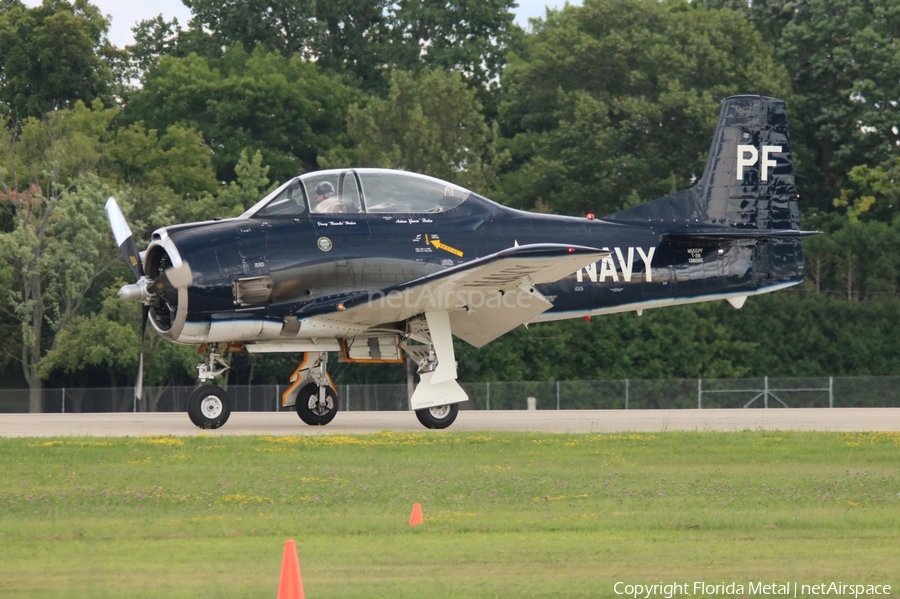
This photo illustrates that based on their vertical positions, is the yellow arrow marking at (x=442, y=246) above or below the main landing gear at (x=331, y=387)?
above

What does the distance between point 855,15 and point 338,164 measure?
74.9 feet

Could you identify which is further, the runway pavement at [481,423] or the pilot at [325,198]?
the runway pavement at [481,423]

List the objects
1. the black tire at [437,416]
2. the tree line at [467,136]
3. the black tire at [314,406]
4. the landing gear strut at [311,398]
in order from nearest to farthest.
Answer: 1. the black tire at [437,416]
2. the landing gear strut at [311,398]
3. the black tire at [314,406]
4. the tree line at [467,136]

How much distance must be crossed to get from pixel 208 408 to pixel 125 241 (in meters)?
2.97

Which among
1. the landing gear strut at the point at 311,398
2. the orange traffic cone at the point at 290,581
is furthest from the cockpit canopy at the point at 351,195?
the orange traffic cone at the point at 290,581

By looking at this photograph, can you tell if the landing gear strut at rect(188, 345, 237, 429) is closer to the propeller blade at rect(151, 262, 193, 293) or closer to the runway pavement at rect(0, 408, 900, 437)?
the runway pavement at rect(0, 408, 900, 437)

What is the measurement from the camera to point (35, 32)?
200 feet

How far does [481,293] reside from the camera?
63.7 feet

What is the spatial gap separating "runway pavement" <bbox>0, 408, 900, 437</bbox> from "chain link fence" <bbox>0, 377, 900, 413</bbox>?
11782 millimetres

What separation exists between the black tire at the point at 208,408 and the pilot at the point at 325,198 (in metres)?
3.06

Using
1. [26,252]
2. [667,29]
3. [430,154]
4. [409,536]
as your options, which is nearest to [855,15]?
[667,29]

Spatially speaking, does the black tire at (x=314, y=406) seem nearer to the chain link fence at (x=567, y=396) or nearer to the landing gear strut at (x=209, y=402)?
the landing gear strut at (x=209, y=402)

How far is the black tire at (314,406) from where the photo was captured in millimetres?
20531

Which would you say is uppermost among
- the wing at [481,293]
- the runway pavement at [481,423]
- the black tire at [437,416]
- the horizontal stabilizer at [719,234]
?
the horizontal stabilizer at [719,234]
